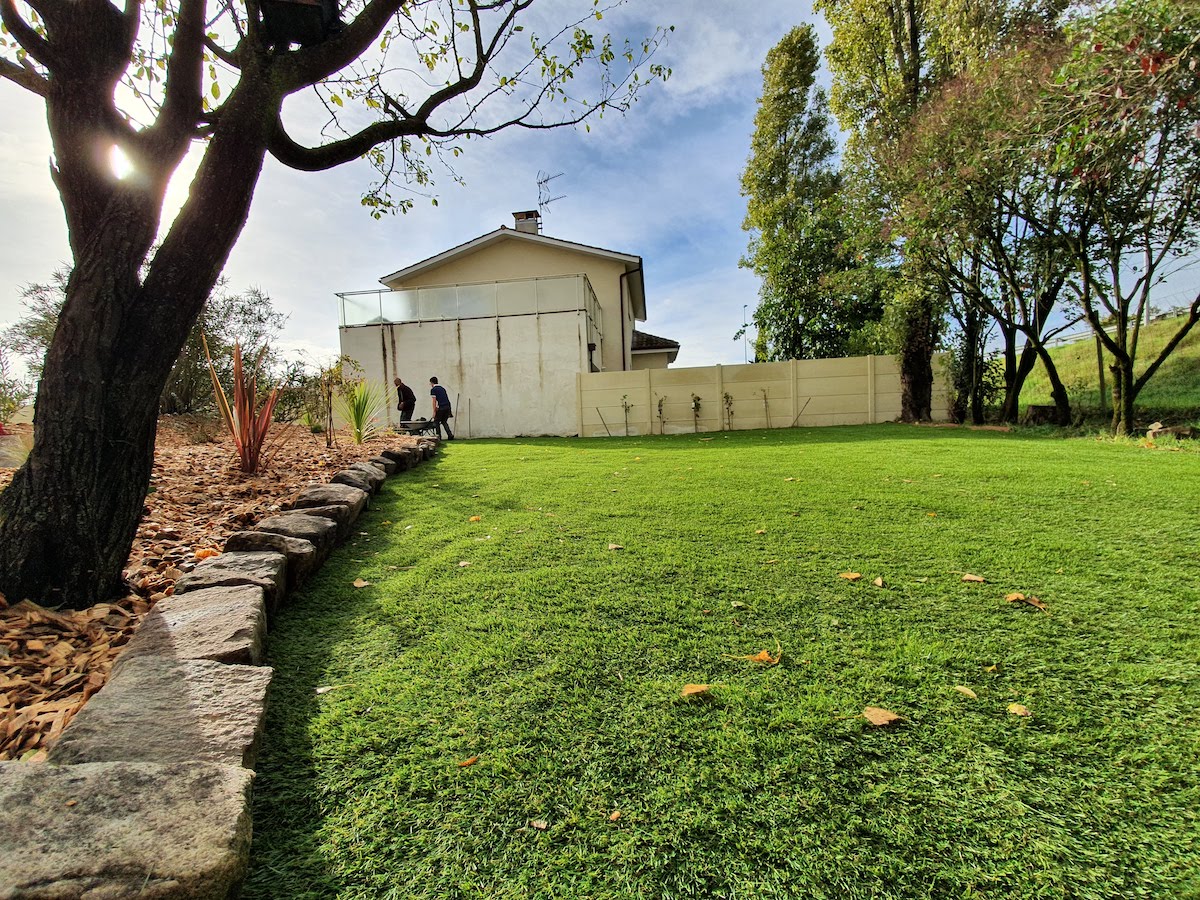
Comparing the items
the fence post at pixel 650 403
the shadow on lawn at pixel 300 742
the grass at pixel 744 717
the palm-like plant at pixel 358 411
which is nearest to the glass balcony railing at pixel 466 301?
the fence post at pixel 650 403

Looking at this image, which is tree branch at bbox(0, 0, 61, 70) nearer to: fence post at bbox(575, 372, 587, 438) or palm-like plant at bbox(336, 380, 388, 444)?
palm-like plant at bbox(336, 380, 388, 444)

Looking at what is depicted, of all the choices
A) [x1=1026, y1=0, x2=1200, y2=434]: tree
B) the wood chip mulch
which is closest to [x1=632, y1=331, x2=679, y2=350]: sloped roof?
[x1=1026, y1=0, x2=1200, y2=434]: tree

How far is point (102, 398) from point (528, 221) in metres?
17.1

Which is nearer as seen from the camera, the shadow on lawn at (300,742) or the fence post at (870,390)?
the shadow on lawn at (300,742)

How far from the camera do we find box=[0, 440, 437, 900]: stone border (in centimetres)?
100

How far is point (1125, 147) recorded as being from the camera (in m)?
6.45

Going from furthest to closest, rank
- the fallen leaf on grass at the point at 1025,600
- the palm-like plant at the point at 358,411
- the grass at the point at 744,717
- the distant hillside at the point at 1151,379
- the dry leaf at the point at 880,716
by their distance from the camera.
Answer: the distant hillside at the point at 1151,379 → the palm-like plant at the point at 358,411 → the fallen leaf on grass at the point at 1025,600 → the dry leaf at the point at 880,716 → the grass at the point at 744,717

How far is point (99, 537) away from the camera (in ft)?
8.03

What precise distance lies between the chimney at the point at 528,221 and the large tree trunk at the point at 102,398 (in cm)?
1610

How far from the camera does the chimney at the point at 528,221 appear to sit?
17719mm

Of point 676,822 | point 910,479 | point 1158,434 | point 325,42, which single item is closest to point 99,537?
point 676,822

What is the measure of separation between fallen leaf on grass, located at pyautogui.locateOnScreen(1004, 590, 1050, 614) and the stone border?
9.46 feet

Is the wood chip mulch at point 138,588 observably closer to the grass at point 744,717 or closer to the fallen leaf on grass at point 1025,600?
the grass at point 744,717

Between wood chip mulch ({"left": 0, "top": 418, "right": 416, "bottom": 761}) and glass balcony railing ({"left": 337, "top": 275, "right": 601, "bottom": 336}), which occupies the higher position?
glass balcony railing ({"left": 337, "top": 275, "right": 601, "bottom": 336})
